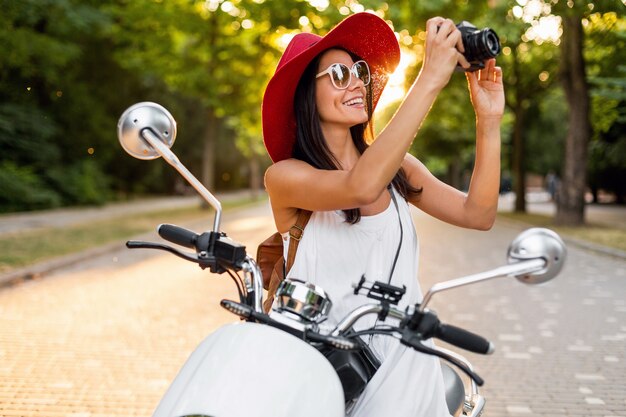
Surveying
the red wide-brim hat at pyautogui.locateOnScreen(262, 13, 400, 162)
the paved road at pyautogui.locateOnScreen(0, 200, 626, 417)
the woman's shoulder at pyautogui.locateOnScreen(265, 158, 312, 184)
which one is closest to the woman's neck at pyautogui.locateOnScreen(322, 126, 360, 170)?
the red wide-brim hat at pyautogui.locateOnScreen(262, 13, 400, 162)

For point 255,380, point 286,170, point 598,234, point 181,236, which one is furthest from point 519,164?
point 255,380

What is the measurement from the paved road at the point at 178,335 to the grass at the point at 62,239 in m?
0.95

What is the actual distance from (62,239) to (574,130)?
12827 mm

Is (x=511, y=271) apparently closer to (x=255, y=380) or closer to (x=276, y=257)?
(x=255, y=380)

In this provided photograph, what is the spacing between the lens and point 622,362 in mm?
5434

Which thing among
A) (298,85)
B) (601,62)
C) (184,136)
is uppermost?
(601,62)

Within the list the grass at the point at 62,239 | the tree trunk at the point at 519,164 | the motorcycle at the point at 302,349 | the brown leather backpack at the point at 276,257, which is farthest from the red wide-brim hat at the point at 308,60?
the tree trunk at the point at 519,164

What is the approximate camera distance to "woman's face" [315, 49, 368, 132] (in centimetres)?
209

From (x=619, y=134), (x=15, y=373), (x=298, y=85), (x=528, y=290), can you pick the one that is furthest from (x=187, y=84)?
(x=298, y=85)

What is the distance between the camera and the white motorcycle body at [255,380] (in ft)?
4.48

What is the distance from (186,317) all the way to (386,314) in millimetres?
5671

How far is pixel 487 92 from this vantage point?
1949 millimetres

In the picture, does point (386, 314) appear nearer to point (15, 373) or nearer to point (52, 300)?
point (15, 373)

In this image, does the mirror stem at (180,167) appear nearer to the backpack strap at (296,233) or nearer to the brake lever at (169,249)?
the brake lever at (169,249)
